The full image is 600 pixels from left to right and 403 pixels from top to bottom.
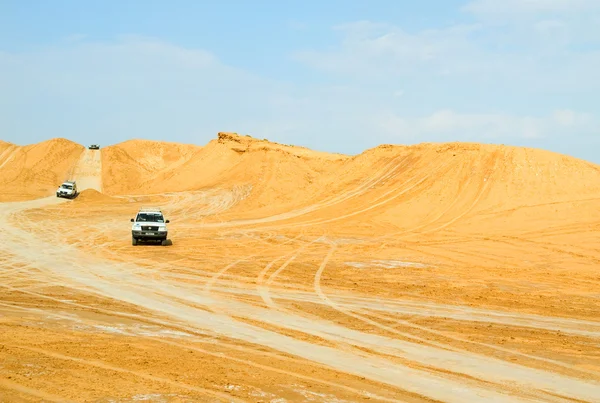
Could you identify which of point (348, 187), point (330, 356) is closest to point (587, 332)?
point (330, 356)

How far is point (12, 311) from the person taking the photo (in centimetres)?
1431

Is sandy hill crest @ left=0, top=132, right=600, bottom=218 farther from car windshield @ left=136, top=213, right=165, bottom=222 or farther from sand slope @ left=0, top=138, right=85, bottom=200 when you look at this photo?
car windshield @ left=136, top=213, right=165, bottom=222

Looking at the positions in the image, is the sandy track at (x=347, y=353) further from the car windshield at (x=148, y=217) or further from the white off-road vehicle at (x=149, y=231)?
the car windshield at (x=148, y=217)

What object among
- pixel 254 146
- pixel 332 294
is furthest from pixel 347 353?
pixel 254 146

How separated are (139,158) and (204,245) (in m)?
73.8

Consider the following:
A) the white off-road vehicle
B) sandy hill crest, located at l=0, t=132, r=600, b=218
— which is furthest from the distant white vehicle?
the white off-road vehicle

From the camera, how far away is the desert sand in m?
9.64

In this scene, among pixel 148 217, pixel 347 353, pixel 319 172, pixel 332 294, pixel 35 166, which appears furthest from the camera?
pixel 35 166

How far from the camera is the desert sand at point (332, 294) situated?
31.6ft

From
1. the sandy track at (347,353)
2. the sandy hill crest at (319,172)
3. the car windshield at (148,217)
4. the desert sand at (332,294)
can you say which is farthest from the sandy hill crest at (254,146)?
the sandy track at (347,353)

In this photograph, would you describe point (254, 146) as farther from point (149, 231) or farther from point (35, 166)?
point (149, 231)

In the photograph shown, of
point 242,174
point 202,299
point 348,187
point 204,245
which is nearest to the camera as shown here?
Result: point 202,299

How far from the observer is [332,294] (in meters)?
18.6

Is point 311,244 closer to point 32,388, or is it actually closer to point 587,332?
point 587,332
